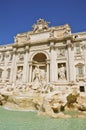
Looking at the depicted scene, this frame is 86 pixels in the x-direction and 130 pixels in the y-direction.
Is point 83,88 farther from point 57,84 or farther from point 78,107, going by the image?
point 78,107

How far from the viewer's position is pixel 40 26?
2288cm

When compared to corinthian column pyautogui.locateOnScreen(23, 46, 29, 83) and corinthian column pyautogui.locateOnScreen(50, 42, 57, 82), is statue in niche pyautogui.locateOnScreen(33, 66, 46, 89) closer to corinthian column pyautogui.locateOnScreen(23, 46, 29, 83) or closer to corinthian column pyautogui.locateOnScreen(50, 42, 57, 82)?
corinthian column pyautogui.locateOnScreen(23, 46, 29, 83)

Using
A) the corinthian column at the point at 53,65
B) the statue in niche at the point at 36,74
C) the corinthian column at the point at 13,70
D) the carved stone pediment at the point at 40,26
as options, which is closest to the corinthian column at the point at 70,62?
the corinthian column at the point at 53,65

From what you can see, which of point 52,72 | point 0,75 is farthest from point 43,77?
point 0,75

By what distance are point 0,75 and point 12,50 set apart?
4.90m

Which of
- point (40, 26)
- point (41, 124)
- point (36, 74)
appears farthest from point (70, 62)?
point (41, 124)

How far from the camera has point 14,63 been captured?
21.5 m

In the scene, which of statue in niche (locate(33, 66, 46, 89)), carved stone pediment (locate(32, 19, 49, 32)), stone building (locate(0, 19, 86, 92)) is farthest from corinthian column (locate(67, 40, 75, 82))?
carved stone pediment (locate(32, 19, 49, 32))

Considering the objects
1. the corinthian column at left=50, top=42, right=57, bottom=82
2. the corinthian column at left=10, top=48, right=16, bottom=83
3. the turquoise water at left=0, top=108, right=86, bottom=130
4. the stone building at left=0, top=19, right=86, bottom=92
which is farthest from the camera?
the corinthian column at left=10, top=48, right=16, bottom=83

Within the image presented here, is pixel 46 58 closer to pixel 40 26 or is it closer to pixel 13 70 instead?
pixel 13 70

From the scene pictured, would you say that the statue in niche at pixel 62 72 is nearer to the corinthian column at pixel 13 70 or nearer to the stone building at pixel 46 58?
the stone building at pixel 46 58

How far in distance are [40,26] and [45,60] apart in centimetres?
656

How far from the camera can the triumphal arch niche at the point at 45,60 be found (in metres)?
17.6

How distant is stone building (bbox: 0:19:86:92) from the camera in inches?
709
